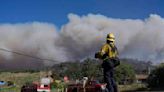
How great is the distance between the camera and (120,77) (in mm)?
115250

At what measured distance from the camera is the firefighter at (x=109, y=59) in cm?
1210

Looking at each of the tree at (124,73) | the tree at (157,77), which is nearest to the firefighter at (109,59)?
the tree at (157,77)

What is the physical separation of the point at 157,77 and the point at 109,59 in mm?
71090

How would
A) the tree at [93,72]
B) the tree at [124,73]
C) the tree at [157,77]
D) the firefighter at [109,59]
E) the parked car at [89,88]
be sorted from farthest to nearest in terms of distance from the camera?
1. the tree at [124,73]
2. the tree at [157,77]
3. the tree at [93,72]
4. the parked car at [89,88]
5. the firefighter at [109,59]

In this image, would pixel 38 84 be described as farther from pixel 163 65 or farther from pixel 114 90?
pixel 163 65

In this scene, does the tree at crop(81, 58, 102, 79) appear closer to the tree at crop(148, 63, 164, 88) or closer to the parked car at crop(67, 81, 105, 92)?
the parked car at crop(67, 81, 105, 92)

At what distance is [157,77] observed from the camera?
269 ft

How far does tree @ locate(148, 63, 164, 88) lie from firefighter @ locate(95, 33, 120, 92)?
66.9 m

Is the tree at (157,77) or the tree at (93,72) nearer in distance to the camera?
the tree at (93,72)

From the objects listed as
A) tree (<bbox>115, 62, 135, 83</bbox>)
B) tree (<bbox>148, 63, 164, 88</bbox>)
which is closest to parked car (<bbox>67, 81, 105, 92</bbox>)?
tree (<bbox>148, 63, 164, 88</bbox>)

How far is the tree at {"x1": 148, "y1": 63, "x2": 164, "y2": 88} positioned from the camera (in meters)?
79.7

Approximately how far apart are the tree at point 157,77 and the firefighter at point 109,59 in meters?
66.9

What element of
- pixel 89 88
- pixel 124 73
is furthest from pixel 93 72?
pixel 124 73

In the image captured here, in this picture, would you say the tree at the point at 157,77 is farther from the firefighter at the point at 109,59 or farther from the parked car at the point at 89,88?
the firefighter at the point at 109,59
